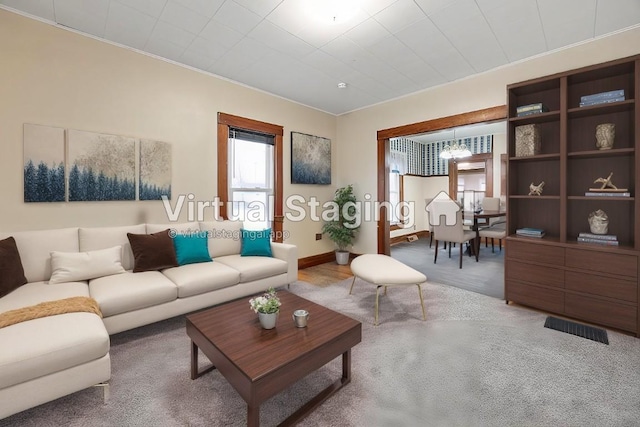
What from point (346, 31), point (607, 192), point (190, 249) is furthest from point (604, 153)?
point (190, 249)

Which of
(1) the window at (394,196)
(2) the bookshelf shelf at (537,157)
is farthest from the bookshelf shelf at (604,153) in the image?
(1) the window at (394,196)

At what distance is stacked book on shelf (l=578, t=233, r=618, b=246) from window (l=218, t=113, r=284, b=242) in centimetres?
358

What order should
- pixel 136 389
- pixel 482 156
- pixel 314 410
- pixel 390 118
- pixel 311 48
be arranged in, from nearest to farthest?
pixel 314 410, pixel 136 389, pixel 311 48, pixel 390 118, pixel 482 156

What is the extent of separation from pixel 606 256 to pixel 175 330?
3893 millimetres

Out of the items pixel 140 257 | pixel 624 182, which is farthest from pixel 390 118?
pixel 140 257

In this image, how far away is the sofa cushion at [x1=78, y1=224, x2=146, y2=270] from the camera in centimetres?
261

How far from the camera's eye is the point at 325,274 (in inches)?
173

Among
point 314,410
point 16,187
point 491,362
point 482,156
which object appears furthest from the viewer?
point 482,156

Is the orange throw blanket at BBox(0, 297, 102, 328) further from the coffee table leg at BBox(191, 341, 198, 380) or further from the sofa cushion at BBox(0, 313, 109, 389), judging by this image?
the coffee table leg at BBox(191, 341, 198, 380)

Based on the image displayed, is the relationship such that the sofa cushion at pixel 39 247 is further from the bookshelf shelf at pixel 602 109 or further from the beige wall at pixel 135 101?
the bookshelf shelf at pixel 602 109

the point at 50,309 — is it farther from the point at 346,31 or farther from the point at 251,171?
the point at 346,31

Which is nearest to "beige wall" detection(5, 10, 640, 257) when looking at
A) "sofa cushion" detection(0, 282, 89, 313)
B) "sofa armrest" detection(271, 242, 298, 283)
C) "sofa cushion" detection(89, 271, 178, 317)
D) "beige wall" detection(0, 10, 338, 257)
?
"beige wall" detection(0, 10, 338, 257)

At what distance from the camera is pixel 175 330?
2559 millimetres

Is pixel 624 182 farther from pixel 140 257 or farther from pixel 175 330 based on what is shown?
pixel 140 257
